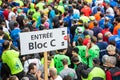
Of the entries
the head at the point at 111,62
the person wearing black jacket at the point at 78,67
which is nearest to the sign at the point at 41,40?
the head at the point at 111,62

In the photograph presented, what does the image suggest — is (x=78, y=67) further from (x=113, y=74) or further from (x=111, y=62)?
(x=113, y=74)

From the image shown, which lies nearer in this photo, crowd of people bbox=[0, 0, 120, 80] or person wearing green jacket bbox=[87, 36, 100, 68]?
crowd of people bbox=[0, 0, 120, 80]

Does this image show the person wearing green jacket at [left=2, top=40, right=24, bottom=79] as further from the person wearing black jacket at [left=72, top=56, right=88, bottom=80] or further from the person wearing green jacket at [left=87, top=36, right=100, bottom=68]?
the person wearing green jacket at [left=87, top=36, right=100, bottom=68]

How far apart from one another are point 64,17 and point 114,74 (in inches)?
283

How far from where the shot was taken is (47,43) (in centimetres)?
680

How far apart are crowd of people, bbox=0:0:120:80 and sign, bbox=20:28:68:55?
1.33 meters

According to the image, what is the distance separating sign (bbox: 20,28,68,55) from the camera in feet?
21.5

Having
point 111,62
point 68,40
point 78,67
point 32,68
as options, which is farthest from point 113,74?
point 68,40

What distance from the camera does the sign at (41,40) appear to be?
6.54 metres

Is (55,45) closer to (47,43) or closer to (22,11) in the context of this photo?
(47,43)

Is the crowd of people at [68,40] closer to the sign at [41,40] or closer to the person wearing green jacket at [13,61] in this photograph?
the person wearing green jacket at [13,61]

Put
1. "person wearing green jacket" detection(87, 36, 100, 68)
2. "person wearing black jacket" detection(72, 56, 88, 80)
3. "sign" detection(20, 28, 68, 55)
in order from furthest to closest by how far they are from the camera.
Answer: "person wearing green jacket" detection(87, 36, 100, 68)
"person wearing black jacket" detection(72, 56, 88, 80)
"sign" detection(20, 28, 68, 55)

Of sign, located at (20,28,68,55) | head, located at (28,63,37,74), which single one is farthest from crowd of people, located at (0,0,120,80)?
sign, located at (20,28,68,55)

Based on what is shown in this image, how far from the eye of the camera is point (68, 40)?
39.4 feet
